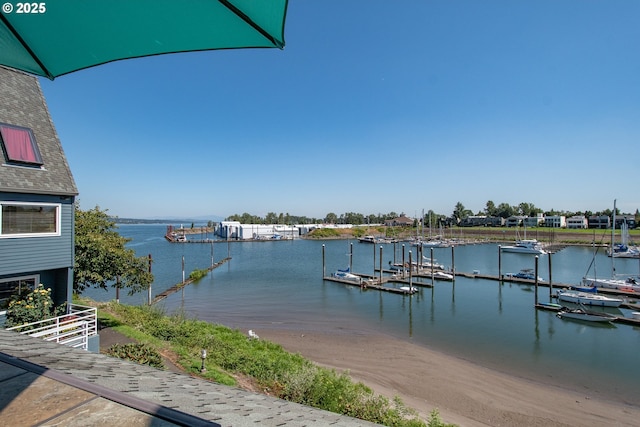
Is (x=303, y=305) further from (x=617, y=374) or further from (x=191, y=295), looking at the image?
(x=617, y=374)

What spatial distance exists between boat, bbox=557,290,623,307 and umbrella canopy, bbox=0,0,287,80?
3478cm

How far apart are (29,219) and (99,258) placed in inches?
184

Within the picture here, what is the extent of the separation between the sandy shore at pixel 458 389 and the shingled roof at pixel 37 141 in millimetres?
13050

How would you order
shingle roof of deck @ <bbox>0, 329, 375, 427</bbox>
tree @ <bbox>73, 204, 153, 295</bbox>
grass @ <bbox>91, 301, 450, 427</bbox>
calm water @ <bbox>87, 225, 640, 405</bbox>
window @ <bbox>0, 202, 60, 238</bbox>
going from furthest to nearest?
calm water @ <bbox>87, 225, 640, 405</bbox> → tree @ <bbox>73, 204, 153, 295</bbox> → window @ <bbox>0, 202, 60, 238</bbox> → grass @ <bbox>91, 301, 450, 427</bbox> → shingle roof of deck @ <bbox>0, 329, 375, 427</bbox>

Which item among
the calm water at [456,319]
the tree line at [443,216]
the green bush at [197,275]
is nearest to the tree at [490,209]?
the tree line at [443,216]

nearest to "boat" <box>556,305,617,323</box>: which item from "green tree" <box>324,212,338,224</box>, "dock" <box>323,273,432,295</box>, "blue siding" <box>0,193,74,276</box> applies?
"dock" <box>323,273,432,295</box>

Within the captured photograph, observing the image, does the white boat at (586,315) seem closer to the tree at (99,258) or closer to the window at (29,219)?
the tree at (99,258)

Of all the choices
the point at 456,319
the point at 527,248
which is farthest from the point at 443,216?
the point at 456,319

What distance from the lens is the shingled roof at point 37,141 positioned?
9438 millimetres

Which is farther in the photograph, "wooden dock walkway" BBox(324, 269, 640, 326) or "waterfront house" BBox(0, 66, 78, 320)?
"wooden dock walkway" BBox(324, 269, 640, 326)

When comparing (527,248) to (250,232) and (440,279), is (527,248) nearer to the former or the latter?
(440,279)

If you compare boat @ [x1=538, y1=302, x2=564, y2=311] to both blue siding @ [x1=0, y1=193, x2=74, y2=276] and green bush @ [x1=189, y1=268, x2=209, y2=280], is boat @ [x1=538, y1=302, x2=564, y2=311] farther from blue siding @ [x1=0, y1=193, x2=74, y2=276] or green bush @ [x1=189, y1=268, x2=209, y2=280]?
green bush @ [x1=189, y1=268, x2=209, y2=280]

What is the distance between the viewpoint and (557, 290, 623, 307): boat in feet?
87.3

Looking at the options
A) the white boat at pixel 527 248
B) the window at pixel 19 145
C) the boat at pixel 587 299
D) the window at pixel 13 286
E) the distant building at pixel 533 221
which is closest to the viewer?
the window at pixel 13 286
